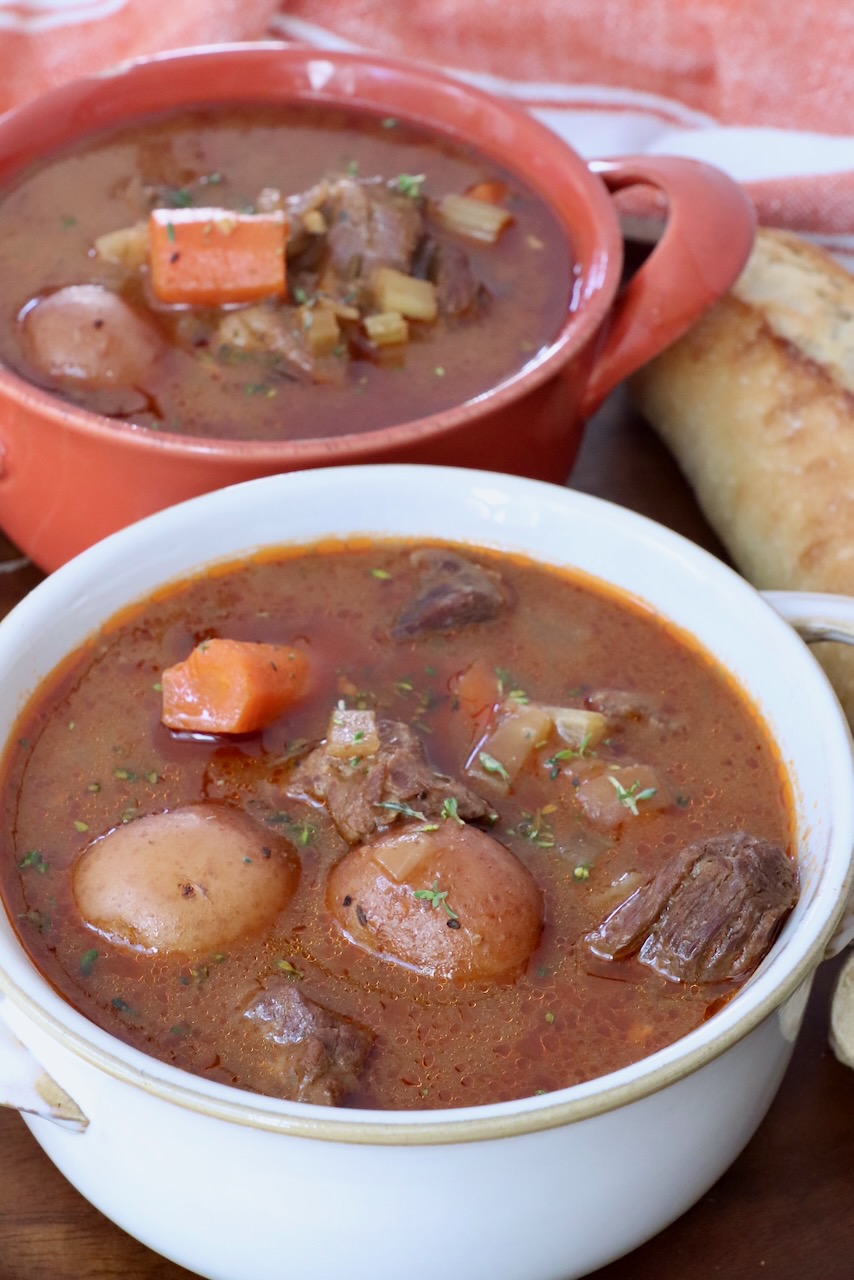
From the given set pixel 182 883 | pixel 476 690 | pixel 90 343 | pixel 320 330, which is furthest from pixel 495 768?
pixel 90 343

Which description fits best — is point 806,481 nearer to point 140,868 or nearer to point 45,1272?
point 140,868

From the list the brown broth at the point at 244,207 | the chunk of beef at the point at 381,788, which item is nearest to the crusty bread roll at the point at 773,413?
the brown broth at the point at 244,207

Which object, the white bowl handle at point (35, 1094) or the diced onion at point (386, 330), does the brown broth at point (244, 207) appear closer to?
the diced onion at point (386, 330)

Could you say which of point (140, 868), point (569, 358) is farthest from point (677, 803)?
point (569, 358)

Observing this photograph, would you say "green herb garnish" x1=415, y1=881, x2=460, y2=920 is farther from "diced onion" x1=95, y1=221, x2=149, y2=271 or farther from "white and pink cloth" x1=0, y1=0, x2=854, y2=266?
"white and pink cloth" x1=0, y1=0, x2=854, y2=266

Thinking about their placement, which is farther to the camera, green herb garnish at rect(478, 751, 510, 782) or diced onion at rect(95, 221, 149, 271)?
diced onion at rect(95, 221, 149, 271)

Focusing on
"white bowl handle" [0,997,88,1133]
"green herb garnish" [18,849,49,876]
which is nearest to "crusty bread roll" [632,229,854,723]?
"green herb garnish" [18,849,49,876]
